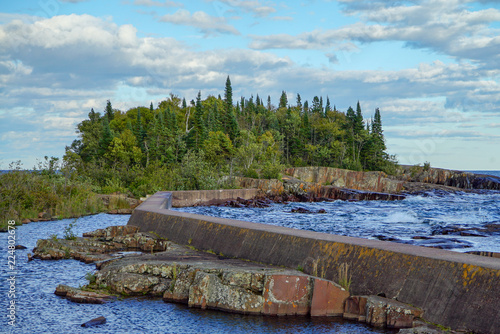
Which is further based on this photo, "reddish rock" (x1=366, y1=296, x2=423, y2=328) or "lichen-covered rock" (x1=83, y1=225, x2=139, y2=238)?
"lichen-covered rock" (x1=83, y1=225, x2=139, y2=238)

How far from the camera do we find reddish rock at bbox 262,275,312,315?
25.2ft

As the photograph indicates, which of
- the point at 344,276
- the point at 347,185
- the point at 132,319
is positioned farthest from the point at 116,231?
the point at 347,185

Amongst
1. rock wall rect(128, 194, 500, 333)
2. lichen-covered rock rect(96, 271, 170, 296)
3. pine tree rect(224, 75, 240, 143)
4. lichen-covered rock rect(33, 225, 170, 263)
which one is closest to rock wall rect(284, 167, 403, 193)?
pine tree rect(224, 75, 240, 143)

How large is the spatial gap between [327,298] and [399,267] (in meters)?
1.26

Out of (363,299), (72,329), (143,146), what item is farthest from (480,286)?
(143,146)

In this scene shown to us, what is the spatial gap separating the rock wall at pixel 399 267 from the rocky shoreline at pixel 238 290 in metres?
0.28

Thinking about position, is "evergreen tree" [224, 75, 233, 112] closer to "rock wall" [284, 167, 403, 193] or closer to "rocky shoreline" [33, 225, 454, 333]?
"rock wall" [284, 167, 403, 193]

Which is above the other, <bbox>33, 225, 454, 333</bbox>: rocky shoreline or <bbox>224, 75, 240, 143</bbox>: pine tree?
<bbox>224, 75, 240, 143</bbox>: pine tree

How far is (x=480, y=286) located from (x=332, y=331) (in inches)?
84.1

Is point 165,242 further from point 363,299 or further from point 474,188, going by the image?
point 474,188

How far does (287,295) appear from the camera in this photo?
775 cm

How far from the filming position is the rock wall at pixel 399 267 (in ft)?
21.0

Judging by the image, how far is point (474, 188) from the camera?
7431 cm

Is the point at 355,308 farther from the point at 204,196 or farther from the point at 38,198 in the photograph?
the point at 204,196
